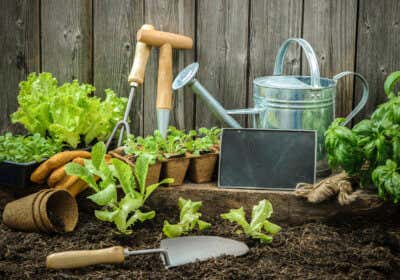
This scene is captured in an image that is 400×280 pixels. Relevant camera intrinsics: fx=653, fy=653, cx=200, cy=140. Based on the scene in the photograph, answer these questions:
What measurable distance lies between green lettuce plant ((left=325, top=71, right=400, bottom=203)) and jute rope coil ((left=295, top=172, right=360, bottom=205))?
0.06 meters

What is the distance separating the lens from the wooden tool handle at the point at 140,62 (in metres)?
2.93

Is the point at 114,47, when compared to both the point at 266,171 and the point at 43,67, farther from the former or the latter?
the point at 266,171

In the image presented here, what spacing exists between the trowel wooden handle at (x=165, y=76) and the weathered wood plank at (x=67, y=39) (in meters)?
0.41

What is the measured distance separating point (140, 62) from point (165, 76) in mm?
129

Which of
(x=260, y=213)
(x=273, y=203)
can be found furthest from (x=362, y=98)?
(x=260, y=213)

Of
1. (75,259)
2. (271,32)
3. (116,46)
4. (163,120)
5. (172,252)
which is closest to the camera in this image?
(75,259)

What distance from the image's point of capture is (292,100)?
263cm

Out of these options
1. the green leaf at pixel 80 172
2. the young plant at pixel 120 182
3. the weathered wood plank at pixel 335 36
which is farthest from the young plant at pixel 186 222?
the weathered wood plank at pixel 335 36

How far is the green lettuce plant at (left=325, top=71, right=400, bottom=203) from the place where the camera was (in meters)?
2.35

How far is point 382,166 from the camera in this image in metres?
2.36

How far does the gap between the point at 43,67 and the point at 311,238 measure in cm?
159

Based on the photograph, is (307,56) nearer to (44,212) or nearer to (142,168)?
(142,168)

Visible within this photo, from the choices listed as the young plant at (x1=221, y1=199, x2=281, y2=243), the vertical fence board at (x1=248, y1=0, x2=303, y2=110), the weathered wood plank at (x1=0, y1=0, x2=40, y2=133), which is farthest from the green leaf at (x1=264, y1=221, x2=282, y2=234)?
the weathered wood plank at (x1=0, y1=0, x2=40, y2=133)

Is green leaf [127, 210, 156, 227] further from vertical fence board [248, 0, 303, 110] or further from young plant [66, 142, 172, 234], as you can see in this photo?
vertical fence board [248, 0, 303, 110]
